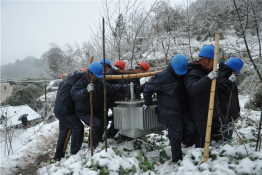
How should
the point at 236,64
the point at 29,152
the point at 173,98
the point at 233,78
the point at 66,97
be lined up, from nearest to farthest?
the point at 173,98 → the point at 233,78 → the point at 236,64 → the point at 66,97 → the point at 29,152

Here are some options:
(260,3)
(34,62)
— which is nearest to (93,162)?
(260,3)

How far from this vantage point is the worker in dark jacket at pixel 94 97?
12.6ft

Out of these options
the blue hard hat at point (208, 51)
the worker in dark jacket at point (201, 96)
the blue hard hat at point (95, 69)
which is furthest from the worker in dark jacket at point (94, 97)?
the blue hard hat at point (208, 51)

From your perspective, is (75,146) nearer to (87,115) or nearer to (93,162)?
(87,115)

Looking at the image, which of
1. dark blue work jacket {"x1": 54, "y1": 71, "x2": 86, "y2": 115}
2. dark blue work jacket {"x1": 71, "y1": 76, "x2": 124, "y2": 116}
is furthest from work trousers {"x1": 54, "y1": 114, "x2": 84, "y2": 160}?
dark blue work jacket {"x1": 71, "y1": 76, "x2": 124, "y2": 116}

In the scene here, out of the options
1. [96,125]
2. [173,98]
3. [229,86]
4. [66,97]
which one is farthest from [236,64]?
[66,97]

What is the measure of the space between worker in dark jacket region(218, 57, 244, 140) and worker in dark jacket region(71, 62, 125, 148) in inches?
81.2

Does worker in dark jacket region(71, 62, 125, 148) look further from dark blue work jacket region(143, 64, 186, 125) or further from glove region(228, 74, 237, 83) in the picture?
glove region(228, 74, 237, 83)

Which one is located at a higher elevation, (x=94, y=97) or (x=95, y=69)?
(x=95, y=69)

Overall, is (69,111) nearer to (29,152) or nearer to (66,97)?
(66,97)

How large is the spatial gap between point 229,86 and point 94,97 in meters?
2.77

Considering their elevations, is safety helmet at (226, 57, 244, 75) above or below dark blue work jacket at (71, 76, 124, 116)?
above

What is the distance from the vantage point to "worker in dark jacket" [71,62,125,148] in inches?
151

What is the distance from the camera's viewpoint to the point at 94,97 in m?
4.07
